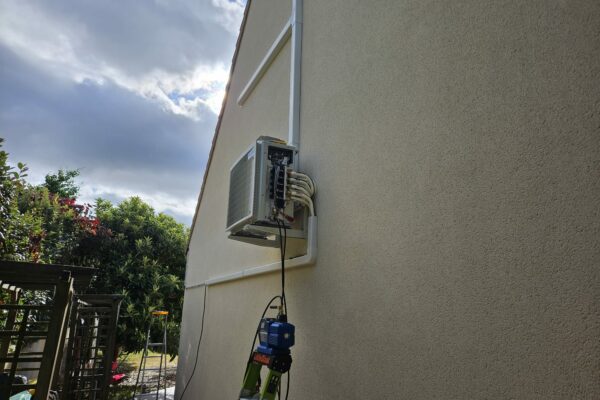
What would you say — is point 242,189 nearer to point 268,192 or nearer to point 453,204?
point 268,192

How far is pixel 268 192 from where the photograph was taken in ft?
6.91

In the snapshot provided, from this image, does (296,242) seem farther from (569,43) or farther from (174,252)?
(174,252)

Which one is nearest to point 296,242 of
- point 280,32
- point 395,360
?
point 395,360

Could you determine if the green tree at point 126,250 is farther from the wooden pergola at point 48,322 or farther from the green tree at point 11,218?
the wooden pergola at point 48,322

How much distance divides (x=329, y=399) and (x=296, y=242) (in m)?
0.94

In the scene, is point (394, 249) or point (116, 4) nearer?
point (394, 249)

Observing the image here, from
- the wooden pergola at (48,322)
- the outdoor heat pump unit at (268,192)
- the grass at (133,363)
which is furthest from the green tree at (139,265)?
the outdoor heat pump unit at (268,192)

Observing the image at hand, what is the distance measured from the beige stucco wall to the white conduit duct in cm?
8

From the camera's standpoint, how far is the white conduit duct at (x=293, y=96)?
2111 mm

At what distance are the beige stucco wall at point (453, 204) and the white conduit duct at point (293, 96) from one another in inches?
3.1

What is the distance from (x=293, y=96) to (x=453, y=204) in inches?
67.9

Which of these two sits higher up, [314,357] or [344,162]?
[344,162]

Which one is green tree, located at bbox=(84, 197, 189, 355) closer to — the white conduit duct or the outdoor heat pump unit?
the white conduit duct

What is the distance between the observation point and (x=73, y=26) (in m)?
4.38
